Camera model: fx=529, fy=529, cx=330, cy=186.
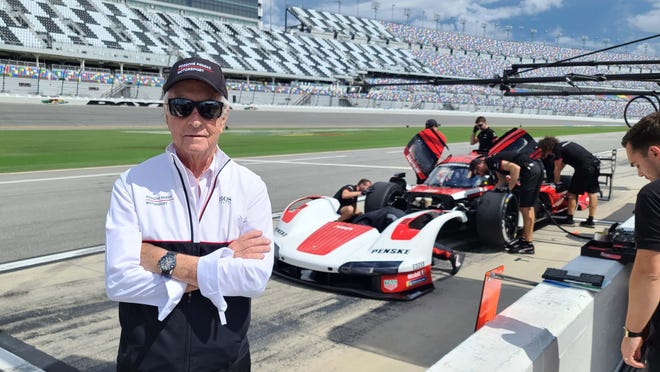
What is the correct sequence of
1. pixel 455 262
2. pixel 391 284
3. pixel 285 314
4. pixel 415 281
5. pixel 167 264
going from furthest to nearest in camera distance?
pixel 455 262, pixel 415 281, pixel 391 284, pixel 285 314, pixel 167 264

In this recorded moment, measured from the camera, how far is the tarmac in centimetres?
374

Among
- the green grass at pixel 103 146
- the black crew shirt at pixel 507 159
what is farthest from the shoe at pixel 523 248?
the green grass at pixel 103 146

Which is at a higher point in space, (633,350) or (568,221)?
(633,350)

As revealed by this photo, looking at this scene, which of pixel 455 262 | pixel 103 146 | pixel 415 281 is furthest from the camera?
pixel 103 146

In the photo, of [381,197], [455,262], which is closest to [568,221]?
[381,197]

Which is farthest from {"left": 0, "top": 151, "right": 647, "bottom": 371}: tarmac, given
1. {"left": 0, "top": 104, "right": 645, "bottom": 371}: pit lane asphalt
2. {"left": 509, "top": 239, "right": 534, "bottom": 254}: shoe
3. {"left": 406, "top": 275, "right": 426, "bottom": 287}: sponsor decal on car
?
{"left": 509, "top": 239, "right": 534, "bottom": 254}: shoe

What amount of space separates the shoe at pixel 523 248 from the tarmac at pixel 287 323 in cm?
81

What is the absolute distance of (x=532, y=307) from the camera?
303 centimetres

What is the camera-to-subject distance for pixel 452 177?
25.8ft

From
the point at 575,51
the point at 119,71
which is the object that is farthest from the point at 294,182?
the point at 575,51

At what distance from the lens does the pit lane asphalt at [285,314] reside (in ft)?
12.5

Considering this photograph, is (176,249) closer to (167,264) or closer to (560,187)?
(167,264)

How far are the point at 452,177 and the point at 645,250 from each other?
5.56 meters

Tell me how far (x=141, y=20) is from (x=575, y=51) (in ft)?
361
